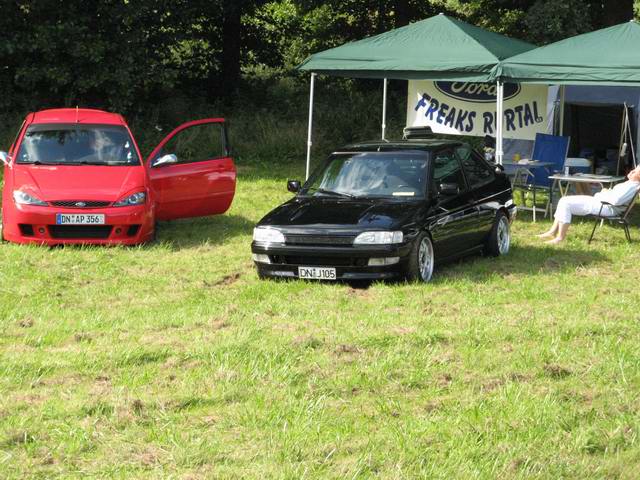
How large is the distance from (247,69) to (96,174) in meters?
18.0

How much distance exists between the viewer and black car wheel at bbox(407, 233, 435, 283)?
11.5 meters

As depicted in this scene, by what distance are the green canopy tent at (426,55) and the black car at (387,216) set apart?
296 cm

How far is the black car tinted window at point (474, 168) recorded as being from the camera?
13.3 meters

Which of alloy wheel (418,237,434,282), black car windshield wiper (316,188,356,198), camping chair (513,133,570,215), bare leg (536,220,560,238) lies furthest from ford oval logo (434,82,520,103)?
alloy wheel (418,237,434,282)

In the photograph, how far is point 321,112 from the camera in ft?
90.3

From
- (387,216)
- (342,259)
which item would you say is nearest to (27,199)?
(342,259)

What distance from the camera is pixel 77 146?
14.7 m

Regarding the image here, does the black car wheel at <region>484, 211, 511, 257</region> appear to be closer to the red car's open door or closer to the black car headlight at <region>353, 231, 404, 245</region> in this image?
the black car headlight at <region>353, 231, 404, 245</region>

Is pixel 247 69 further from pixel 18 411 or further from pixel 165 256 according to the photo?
pixel 18 411

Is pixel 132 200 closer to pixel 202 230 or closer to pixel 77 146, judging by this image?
pixel 77 146

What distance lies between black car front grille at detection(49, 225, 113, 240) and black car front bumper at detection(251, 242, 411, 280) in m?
2.73

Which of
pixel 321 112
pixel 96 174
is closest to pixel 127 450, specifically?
pixel 96 174

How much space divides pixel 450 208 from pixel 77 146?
5002 mm

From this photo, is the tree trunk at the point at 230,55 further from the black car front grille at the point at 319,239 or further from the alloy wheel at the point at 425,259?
the black car front grille at the point at 319,239
